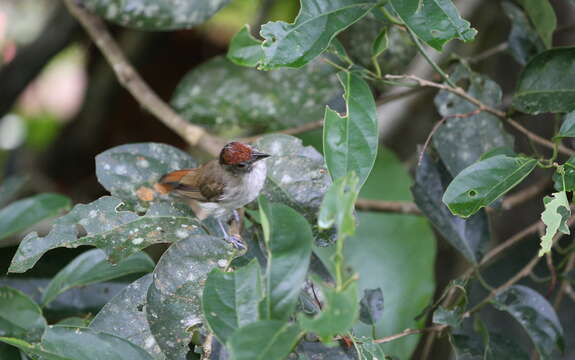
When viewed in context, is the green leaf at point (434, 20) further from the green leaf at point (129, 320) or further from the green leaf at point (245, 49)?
the green leaf at point (129, 320)

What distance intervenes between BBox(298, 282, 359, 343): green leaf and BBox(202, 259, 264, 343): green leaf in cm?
14

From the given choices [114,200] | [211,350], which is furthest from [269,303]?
[114,200]

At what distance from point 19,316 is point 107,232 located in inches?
10.9

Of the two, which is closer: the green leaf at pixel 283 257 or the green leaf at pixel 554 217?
the green leaf at pixel 283 257

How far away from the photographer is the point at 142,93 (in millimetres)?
2143

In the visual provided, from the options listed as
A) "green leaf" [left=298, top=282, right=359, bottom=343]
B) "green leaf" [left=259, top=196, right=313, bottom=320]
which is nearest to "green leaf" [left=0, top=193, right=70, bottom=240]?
"green leaf" [left=259, top=196, right=313, bottom=320]

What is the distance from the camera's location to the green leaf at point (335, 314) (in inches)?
32.1

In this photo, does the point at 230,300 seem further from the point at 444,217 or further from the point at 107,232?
the point at 444,217

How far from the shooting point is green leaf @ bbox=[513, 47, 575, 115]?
4.79 feet

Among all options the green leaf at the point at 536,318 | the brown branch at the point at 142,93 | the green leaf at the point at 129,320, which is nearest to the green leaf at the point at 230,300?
the green leaf at the point at 129,320

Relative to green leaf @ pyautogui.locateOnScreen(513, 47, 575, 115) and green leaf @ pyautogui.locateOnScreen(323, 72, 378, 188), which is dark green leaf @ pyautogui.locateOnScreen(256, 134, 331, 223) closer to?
green leaf @ pyautogui.locateOnScreen(323, 72, 378, 188)

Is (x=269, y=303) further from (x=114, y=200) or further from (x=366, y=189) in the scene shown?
(x=366, y=189)

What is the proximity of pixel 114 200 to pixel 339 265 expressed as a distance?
0.62 metres

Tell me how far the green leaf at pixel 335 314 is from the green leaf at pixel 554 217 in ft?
1.39
